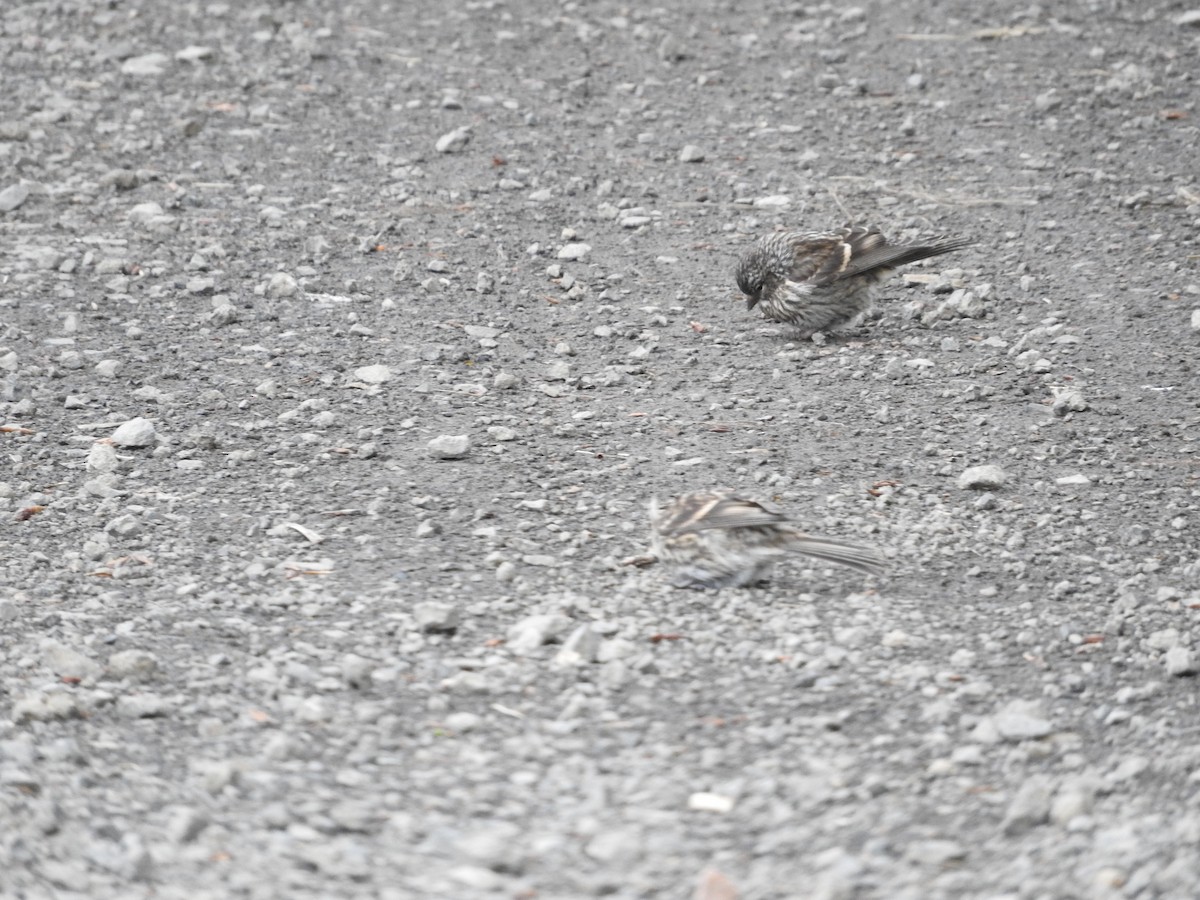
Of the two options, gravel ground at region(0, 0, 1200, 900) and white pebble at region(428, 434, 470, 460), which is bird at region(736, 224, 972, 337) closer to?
gravel ground at region(0, 0, 1200, 900)

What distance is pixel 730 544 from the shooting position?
16.8 ft

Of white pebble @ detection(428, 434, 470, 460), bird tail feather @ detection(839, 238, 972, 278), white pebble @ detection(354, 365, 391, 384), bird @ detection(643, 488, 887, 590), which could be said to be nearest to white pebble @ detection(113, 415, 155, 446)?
white pebble @ detection(354, 365, 391, 384)

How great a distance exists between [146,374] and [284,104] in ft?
Result: 13.1

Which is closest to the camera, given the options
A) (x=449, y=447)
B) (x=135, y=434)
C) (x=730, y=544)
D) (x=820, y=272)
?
(x=730, y=544)

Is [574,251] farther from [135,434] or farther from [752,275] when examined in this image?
[135,434]

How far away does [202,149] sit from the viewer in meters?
9.91

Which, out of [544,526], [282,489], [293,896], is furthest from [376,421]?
[293,896]

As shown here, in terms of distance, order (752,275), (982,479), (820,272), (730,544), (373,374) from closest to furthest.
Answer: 1. (730,544)
2. (982,479)
3. (373,374)
4. (820,272)
5. (752,275)

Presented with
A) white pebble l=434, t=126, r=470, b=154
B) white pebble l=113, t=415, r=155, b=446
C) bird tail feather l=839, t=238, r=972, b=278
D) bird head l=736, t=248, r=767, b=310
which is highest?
white pebble l=434, t=126, r=470, b=154

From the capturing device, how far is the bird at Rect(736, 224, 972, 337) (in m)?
7.35

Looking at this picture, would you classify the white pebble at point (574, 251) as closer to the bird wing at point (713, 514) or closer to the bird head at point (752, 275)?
the bird head at point (752, 275)

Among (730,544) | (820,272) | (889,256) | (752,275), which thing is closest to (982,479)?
(730,544)

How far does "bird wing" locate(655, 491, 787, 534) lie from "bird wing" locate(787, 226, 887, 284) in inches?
91.5

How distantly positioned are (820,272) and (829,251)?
0.87ft
